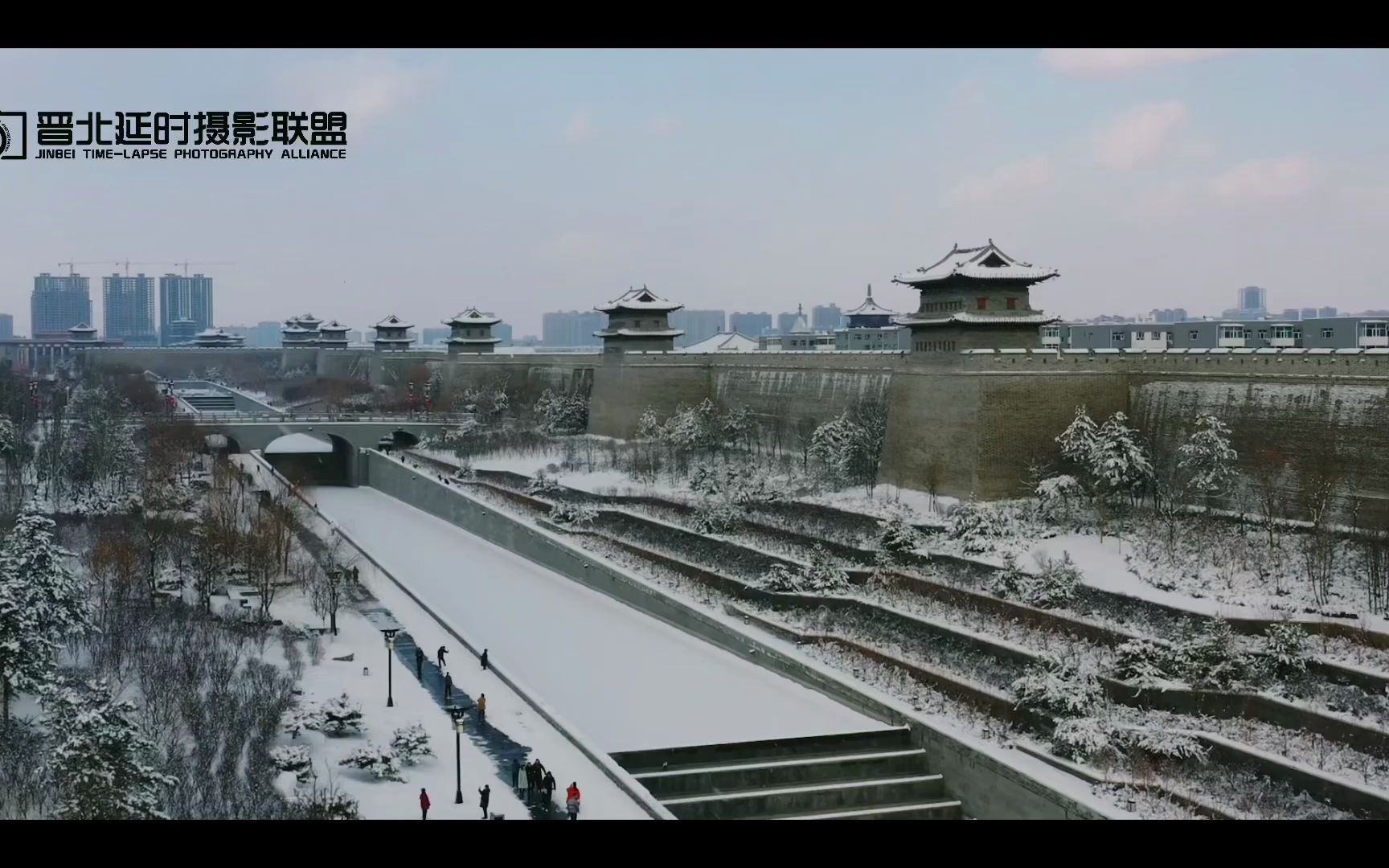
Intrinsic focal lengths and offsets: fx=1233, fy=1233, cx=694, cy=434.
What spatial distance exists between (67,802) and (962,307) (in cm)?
1278

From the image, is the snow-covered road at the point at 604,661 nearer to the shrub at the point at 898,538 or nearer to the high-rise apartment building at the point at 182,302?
the shrub at the point at 898,538

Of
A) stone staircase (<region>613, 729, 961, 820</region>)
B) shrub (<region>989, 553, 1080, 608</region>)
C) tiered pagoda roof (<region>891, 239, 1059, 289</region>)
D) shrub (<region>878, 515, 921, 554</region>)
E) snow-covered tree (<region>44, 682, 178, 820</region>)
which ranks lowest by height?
stone staircase (<region>613, 729, 961, 820</region>)

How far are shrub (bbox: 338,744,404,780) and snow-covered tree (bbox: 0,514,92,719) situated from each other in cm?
242

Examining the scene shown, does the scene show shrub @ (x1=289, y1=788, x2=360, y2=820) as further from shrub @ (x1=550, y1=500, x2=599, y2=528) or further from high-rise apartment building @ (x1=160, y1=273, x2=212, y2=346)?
high-rise apartment building @ (x1=160, y1=273, x2=212, y2=346)

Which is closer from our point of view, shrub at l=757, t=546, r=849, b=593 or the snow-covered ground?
the snow-covered ground

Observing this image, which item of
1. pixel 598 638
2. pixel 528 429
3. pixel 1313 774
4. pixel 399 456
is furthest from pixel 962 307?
pixel 399 456

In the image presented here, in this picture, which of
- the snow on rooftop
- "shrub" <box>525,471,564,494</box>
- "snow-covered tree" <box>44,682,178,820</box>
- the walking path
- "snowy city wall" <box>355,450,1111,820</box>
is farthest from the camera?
the snow on rooftop

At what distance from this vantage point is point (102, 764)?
7.31m

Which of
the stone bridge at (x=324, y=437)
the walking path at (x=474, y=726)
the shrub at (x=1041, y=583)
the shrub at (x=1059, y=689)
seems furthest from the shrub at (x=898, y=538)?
the stone bridge at (x=324, y=437)

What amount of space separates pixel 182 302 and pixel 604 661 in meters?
36.2

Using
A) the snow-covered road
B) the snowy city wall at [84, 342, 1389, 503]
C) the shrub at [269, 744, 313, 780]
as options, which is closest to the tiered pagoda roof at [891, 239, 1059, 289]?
the snowy city wall at [84, 342, 1389, 503]

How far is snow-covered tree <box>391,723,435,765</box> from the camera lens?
8.66m

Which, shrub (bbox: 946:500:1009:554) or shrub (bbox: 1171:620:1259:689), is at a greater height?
shrub (bbox: 946:500:1009:554)

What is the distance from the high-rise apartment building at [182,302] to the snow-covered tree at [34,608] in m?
33.6
